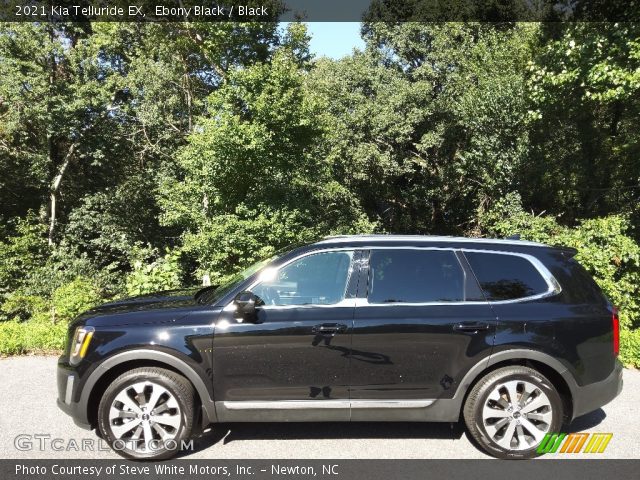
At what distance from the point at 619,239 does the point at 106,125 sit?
17207mm

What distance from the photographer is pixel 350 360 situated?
147 inches

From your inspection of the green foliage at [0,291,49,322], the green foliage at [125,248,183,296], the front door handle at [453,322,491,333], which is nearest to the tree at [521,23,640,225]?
the green foliage at [125,248,183,296]

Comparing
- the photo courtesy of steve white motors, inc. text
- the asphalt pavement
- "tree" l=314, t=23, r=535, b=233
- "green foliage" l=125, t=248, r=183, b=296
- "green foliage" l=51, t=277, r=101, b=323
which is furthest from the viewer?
"tree" l=314, t=23, r=535, b=233

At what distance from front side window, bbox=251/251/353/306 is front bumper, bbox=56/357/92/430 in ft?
5.07

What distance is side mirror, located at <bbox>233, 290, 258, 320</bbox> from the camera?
3695 millimetres

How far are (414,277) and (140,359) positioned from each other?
2240mm

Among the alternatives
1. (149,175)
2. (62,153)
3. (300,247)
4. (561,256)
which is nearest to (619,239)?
(561,256)

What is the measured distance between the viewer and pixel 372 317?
12.4 feet

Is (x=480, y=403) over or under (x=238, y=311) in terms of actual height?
under

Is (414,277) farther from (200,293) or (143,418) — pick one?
(143,418)

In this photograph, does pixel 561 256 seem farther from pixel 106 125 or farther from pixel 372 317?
pixel 106 125

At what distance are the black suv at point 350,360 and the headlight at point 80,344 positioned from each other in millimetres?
14

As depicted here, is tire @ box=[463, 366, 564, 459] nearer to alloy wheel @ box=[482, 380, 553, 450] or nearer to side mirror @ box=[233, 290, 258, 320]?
alloy wheel @ box=[482, 380, 553, 450]

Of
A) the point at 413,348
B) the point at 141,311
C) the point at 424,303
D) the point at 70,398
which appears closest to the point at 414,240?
the point at 424,303
